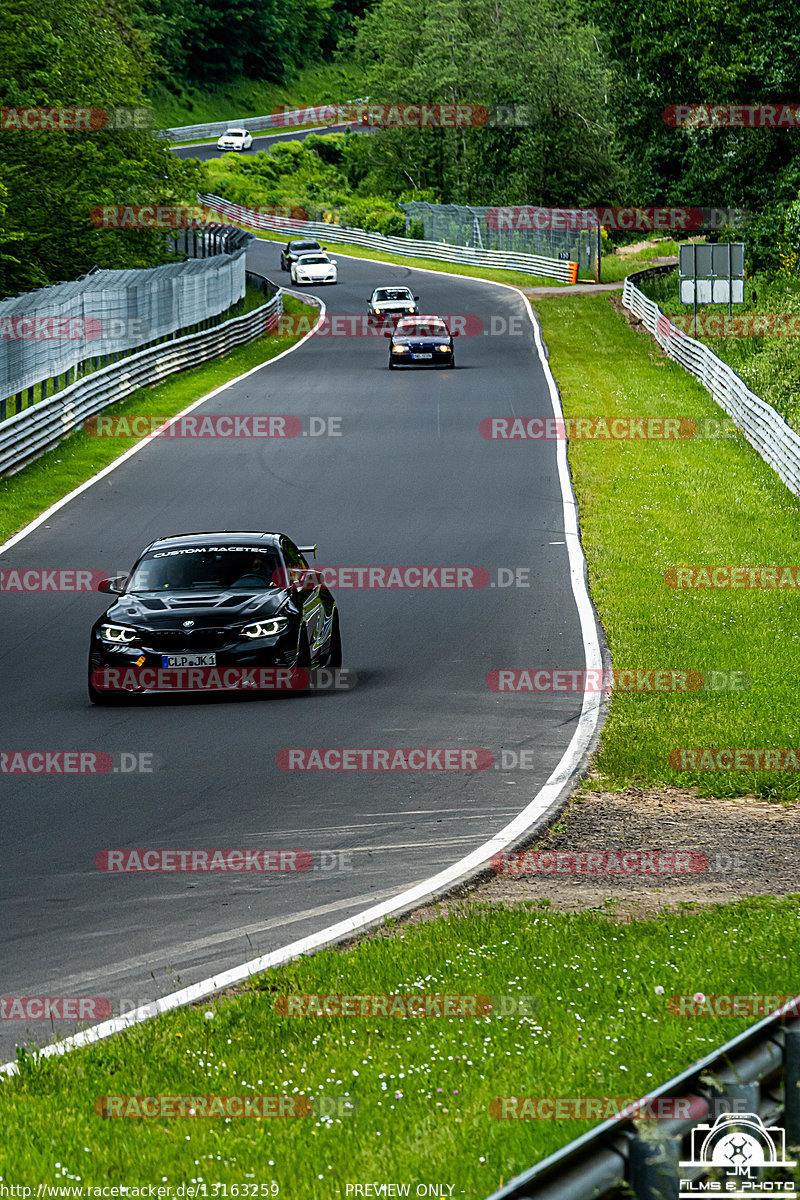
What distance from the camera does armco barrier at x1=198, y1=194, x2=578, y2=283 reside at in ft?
239

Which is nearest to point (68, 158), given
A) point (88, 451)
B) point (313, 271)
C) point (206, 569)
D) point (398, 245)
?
point (313, 271)

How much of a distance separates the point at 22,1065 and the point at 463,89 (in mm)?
104649

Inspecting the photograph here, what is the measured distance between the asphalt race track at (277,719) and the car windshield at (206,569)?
1.23m

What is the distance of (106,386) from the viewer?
36.3m

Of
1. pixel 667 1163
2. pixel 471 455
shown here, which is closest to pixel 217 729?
pixel 667 1163

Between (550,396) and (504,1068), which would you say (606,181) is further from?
(504,1068)

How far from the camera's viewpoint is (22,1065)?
617 cm
